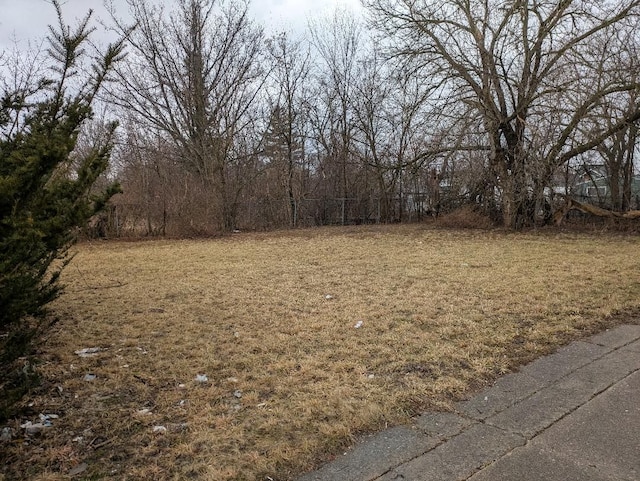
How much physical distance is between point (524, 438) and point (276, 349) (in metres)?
2.15

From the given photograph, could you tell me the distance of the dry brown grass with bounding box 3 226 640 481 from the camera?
251 cm

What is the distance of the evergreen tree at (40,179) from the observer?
2.36m

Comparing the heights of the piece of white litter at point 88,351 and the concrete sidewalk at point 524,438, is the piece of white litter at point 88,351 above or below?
above

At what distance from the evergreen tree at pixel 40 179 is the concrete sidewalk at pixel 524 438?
192cm

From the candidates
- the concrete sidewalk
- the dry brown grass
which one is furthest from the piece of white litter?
the concrete sidewalk

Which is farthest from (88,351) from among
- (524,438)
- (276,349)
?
(524,438)

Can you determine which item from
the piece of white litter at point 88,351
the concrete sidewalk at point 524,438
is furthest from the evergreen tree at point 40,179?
the concrete sidewalk at point 524,438

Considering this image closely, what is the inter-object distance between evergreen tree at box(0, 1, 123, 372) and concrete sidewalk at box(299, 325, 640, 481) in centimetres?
192

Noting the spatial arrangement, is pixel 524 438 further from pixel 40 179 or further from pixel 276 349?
pixel 40 179

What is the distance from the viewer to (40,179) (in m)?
2.53

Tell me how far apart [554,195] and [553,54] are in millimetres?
4183

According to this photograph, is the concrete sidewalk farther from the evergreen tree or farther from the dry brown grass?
the evergreen tree

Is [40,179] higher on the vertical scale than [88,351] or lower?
higher

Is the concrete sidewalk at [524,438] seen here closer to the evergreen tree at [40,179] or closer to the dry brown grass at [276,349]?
the dry brown grass at [276,349]
